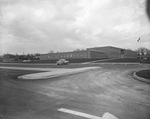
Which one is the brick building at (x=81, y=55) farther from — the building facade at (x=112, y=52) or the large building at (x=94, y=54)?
the building facade at (x=112, y=52)

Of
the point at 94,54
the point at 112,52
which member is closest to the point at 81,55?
the point at 94,54

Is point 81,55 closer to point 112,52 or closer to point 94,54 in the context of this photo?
point 94,54

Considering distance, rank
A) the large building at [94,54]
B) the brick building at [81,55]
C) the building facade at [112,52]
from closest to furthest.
Result: 1. the brick building at [81,55]
2. the large building at [94,54]
3. the building facade at [112,52]

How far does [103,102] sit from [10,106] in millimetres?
3435

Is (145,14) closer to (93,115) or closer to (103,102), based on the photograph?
(93,115)

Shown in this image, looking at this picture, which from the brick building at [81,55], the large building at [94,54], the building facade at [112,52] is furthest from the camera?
the building facade at [112,52]

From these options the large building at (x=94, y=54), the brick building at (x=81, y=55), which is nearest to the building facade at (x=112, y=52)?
the large building at (x=94, y=54)

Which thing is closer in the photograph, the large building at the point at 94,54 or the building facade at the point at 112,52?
the large building at the point at 94,54

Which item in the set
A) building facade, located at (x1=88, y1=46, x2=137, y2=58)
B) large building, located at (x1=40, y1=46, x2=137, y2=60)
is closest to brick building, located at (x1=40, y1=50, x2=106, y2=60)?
large building, located at (x1=40, y1=46, x2=137, y2=60)

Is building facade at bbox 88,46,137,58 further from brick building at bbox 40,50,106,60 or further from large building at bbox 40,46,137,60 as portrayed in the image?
brick building at bbox 40,50,106,60

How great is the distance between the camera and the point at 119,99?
4977 mm

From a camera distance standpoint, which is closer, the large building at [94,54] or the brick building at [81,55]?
the brick building at [81,55]

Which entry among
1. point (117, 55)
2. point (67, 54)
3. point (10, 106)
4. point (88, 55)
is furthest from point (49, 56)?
point (10, 106)

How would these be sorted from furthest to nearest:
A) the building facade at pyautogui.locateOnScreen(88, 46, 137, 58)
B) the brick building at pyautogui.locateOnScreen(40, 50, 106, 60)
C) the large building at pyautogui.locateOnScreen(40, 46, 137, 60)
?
1. the building facade at pyautogui.locateOnScreen(88, 46, 137, 58)
2. the large building at pyautogui.locateOnScreen(40, 46, 137, 60)
3. the brick building at pyautogui.locateOnScreen(40, 50, 106, 60)
